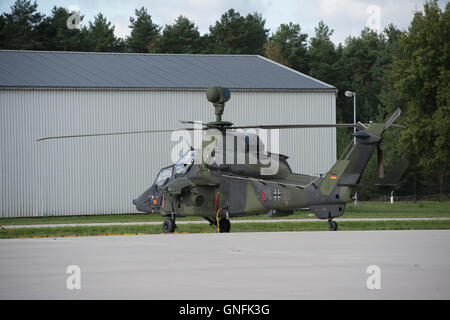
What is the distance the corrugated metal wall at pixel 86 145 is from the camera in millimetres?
42062

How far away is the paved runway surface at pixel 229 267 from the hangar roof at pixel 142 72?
24678 millimetres

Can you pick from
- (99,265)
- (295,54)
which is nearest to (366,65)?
(295,54)

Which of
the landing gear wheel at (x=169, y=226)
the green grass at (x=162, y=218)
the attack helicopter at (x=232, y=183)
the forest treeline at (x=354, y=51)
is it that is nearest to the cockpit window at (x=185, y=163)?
the attack helicopter at (x=232, y=183)

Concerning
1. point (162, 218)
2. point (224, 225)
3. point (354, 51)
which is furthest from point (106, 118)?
point (354, 51)

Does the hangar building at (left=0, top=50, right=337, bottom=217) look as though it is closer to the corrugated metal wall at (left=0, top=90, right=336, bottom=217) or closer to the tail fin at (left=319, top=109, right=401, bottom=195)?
the corrugated metal wall at (left=0, top=90, right=336, bottom=217)

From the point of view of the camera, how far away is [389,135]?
78875 millimetres

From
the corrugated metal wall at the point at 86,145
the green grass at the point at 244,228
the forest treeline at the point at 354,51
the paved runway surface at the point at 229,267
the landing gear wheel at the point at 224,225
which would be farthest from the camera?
the forest treeline at the point at 354,51

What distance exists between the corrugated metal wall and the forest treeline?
650 inches

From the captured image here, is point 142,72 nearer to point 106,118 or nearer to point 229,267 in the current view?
point 106,118

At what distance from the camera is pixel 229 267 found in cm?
1269

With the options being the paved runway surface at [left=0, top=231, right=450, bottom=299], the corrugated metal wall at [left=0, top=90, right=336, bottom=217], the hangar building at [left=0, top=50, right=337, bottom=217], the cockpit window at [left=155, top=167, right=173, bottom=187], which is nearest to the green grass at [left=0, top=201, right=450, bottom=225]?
the corrugated metal wall at [left=0, top=90, right=336, bottom=217]

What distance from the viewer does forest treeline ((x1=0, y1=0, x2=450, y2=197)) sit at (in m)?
56.1

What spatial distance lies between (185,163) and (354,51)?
3166 inches

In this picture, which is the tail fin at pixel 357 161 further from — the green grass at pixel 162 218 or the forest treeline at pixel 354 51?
the forest treeline at pixel 354 51
